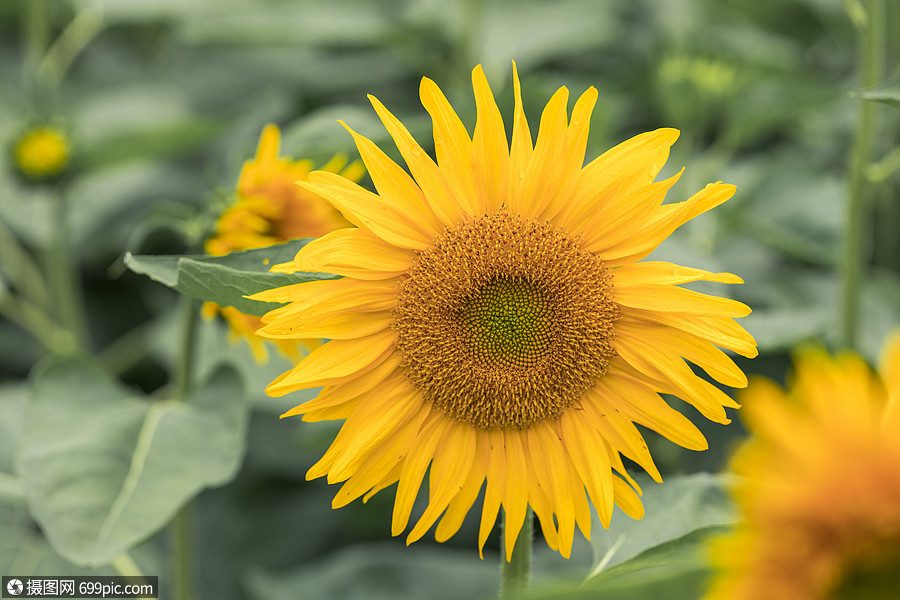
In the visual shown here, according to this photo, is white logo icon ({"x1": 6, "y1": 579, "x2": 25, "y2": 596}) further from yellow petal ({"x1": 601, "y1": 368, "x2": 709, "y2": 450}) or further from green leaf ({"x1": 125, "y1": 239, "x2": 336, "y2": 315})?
yellow petal ({"x1": 601, "y1": 368, "x2": 709, "y2": 450})

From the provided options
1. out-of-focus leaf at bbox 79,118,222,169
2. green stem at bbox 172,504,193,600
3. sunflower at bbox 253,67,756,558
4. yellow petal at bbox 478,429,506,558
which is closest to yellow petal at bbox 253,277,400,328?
sunflower at bbox 253,67,756,558

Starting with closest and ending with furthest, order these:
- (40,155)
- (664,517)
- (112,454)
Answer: (664,517), (112,454), (40,155)

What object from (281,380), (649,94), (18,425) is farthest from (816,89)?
(18,425)

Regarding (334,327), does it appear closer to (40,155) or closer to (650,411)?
(650,411)

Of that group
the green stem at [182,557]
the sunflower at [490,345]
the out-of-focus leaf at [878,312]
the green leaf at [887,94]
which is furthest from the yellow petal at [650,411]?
the out-of-focus leaf at [878,312]

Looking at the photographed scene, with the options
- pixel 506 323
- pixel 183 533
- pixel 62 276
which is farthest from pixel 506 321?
pixel 62 276

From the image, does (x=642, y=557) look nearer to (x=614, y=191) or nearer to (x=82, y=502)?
(x=614, y=191)

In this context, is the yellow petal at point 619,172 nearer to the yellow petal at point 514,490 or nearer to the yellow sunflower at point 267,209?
the yellow petal at point 514,490
